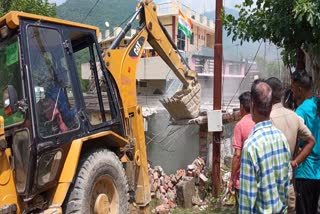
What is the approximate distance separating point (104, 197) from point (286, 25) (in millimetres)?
2601

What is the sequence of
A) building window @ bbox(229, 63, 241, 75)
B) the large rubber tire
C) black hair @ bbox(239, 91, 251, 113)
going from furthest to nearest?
building window @ bbox(229, 63, 241, 75), black hair @ bbox(239, 91, 251, 113), the large rubber tire

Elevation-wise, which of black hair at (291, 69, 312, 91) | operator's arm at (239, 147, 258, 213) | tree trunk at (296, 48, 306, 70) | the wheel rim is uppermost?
tree trunk at (296, 48, 306, 70)

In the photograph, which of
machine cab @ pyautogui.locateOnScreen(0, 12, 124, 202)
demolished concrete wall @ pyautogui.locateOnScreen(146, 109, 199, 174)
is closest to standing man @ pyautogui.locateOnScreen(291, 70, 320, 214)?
machine cab @ pyautogui.locateOnScreen(0, 12, 124, 202)

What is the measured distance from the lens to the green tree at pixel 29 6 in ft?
41.4

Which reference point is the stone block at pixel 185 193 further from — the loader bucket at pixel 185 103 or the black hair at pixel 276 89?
the black hair at pixel 276 89

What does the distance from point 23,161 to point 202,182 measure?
508 centimetres

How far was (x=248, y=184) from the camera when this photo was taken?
2270 mm

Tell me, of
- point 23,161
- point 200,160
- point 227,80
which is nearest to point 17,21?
point 23,161

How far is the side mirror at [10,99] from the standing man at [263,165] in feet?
6.27

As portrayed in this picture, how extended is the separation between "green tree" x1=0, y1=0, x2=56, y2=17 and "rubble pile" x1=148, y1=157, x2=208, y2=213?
7205 millimetres

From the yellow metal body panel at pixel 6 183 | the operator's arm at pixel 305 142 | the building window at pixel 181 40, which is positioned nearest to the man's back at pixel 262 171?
the operator's arm at pixel 305 142

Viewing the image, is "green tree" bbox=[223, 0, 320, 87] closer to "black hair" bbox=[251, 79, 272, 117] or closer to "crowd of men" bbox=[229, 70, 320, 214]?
"crowd of men" bbox=[229, 70, 320, 214]

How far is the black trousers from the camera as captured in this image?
355 cm

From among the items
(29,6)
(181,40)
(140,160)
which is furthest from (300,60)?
(181,40)
